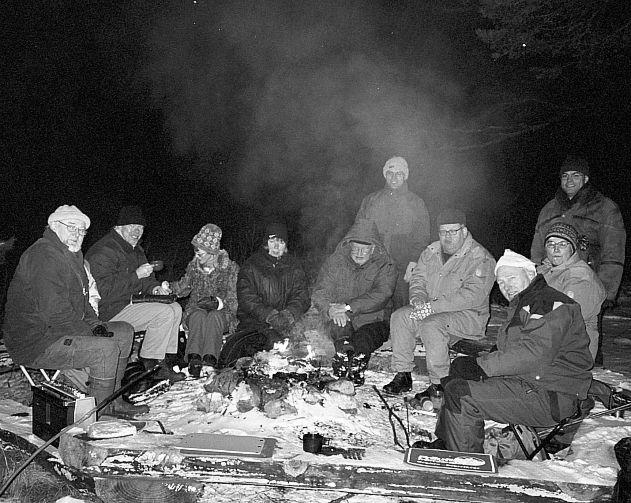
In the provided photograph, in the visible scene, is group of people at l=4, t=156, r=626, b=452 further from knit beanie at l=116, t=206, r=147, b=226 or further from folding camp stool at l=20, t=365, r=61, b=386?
folding camp stool at l=20, t=365, r=61, b=386

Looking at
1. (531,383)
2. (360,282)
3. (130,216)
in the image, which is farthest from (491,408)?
(130,216)

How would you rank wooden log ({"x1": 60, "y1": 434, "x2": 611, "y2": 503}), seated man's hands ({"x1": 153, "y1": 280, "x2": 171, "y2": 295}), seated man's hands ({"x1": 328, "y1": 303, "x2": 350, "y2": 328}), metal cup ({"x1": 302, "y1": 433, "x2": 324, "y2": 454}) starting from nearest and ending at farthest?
wooden log ({"x1": 60, "y1": 434, "x2": 611, "y2": 503}), metal cup ({"x1": 302, "y1": 433, "x2": 324, "y2": 454}), seated man's hands ({"x1": 153, "y1": 280, "x2": 171, "y2": 295}), seated man's hands ({"x1": 328, "y1": 303, "x2": 350, "y2": 328})

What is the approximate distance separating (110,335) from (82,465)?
1.07 meters

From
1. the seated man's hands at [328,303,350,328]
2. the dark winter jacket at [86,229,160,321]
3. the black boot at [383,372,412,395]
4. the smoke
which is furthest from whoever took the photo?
the smoke

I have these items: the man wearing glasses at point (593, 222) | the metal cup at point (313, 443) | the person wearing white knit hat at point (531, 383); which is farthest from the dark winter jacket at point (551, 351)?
the man wearing glasses at point (593, 222)

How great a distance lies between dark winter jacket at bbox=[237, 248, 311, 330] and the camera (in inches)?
212

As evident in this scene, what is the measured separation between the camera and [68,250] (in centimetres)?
391

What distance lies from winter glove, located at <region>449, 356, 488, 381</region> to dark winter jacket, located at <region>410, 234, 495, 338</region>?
1.73 feet

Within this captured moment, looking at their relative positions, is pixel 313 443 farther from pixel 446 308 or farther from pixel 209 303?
pixel 209 303

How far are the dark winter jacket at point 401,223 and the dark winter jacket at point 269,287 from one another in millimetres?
1026

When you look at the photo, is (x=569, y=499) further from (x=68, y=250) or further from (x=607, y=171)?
(x=607, y=171)

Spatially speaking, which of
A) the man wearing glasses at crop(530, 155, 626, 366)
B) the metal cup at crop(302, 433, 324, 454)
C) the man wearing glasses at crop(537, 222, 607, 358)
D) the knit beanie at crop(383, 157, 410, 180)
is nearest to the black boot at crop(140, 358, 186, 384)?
the metal cup at crop(302, 433, 324, 454)

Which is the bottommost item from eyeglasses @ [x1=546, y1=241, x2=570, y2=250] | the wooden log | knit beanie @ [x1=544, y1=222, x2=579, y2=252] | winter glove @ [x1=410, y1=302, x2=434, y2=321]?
the wooden log

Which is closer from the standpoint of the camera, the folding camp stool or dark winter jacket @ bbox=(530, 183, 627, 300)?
the folding camp stool
